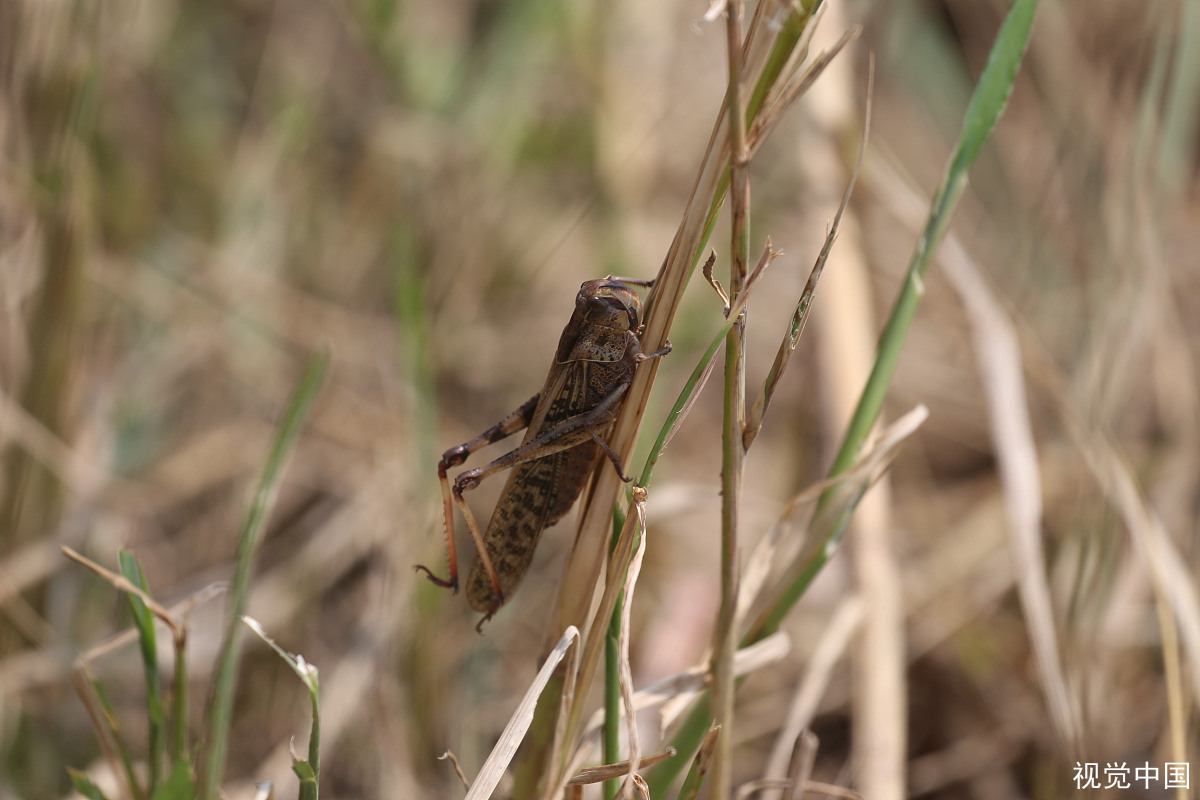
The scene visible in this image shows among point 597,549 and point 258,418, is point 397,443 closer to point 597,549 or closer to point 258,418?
point 258,418

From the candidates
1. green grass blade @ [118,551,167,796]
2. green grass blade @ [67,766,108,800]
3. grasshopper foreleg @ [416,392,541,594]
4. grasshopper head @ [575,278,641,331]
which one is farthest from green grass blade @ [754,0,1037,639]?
green grass blade @ [67,766,108,800]

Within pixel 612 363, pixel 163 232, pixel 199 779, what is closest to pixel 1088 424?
pixel 612 363

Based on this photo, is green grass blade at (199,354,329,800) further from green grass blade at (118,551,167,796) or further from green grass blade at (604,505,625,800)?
green grass blade at (604,505,625,800)

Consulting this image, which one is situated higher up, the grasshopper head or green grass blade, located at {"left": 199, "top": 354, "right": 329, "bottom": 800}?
the grasshopper head

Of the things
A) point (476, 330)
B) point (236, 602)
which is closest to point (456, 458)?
point (236, 602)

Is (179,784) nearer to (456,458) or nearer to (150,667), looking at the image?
(150,667)
